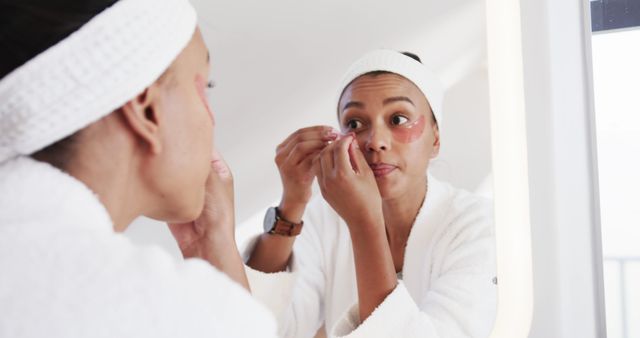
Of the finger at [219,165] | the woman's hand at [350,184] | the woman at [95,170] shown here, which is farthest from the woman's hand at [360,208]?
the woman at [95,170]

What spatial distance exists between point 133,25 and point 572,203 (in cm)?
62

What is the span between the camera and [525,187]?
80 cm

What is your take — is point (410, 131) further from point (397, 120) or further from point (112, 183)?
point (112, 183)

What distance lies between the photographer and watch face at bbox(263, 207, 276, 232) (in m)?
0.70

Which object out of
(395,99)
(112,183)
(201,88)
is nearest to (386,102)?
(395,99)

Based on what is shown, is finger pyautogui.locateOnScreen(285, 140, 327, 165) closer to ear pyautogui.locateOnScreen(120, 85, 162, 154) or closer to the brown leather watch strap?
the brown leather watch strap

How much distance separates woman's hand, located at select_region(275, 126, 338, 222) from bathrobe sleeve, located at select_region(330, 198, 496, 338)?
0.45ft

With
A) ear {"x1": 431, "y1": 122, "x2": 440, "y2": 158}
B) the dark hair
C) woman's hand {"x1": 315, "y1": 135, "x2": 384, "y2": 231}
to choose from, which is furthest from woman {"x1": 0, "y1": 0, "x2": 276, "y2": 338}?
ear {"x1": 431, "y1": 122, "x2": 440, "y2": 158}

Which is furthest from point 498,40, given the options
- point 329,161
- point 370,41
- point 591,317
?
point 591,317

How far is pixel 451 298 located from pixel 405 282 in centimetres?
6

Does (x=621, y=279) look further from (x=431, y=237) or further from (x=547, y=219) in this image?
(x=431, y=237)

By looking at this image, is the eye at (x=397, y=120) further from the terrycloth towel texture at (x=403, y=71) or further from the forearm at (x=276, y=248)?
the forearm at (x=276, y=248)

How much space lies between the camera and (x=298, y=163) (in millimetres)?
711

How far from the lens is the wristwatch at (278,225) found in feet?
2.31
